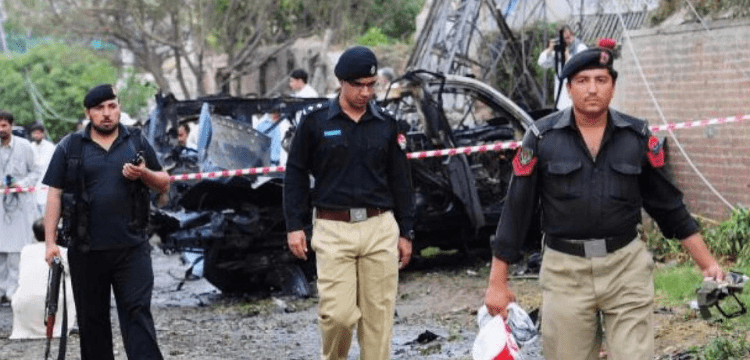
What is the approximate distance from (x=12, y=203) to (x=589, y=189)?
30.1 feet

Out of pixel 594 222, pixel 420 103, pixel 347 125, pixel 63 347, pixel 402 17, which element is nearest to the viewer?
pixel 594 222

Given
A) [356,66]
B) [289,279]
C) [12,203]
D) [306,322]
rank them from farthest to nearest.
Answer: [12,203] < [289,279] < [306,322] < [356,66]

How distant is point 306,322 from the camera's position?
11.0m

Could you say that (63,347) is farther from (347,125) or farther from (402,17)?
(402,17)

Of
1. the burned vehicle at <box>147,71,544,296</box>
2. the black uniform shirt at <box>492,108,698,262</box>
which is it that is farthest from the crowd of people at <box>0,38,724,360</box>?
the burned vehicle at <box>147,71,544,296</box>

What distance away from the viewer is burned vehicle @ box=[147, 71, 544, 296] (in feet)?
39.4

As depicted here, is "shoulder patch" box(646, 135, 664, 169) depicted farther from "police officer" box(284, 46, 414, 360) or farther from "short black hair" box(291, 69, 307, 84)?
"short black hair" box(291, 69, 307, 84)

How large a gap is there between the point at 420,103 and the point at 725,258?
3.33 m

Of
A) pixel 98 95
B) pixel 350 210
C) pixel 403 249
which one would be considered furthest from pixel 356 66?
pixel 98 95

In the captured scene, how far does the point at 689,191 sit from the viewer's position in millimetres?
12156

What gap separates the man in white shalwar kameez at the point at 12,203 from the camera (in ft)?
43.2

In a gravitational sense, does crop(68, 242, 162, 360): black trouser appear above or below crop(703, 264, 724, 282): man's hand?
below

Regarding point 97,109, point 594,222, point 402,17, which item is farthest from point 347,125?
point 402,17

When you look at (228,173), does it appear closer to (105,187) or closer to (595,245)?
(105,187)
